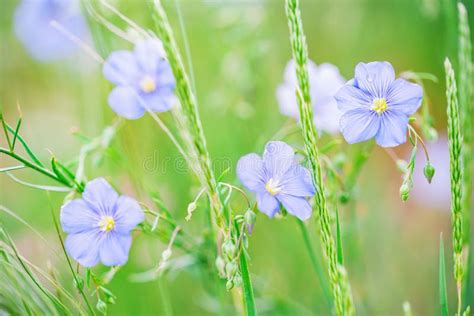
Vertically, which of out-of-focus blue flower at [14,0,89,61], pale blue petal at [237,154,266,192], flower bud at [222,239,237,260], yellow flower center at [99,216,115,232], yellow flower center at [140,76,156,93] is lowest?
flower bud at [222,239,237,260]

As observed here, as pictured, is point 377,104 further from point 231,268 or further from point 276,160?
point 231,268

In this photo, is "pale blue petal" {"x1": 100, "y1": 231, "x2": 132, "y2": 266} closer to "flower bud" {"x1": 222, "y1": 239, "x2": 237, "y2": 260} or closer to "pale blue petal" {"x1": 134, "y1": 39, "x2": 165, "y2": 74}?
"flower bud" {"x1": 222, "y1": 239, "x2": 237, "y2": 260}

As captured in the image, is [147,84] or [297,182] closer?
[297,182]

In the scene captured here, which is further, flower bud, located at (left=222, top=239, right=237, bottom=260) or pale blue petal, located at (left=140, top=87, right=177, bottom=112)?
pale blue petal, located at (left=140, top=87, right=177, bottom=112)

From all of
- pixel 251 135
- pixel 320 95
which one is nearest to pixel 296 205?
pixel 320 95

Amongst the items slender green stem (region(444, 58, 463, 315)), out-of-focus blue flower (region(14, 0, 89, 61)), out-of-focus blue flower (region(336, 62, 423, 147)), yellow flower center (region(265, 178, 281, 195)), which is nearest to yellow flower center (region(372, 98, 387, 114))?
out-of-focus blue flower (region(336, 62, 423, 147))

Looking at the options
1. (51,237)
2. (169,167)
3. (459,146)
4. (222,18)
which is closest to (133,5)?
(222,18)

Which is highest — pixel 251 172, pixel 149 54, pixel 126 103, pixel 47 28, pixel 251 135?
pixel 47 28
